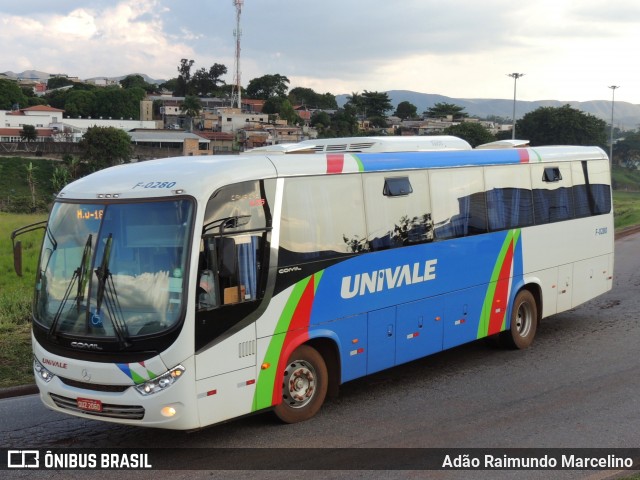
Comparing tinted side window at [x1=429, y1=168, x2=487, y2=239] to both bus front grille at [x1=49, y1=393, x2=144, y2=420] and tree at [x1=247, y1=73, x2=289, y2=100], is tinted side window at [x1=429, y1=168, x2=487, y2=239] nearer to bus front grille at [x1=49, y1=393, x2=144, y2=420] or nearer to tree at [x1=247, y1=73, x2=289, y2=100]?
bus front grille at [x1=49, y1=393, x2=144, y2=420]

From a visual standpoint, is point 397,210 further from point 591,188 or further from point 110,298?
point 591,188

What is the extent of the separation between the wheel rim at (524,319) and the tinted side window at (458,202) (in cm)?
192

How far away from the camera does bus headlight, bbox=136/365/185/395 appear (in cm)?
687

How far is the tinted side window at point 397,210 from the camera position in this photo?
9.15 meters

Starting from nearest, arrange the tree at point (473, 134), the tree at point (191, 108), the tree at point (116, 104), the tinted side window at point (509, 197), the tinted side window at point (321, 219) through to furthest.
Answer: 1. the tinted side window at point (321, 219)
2. the tinted side window at point (509, 197)
3. the tree at point (473, 134)
4. the tree at point (191, 108)
5. the tree at point (116, 104)

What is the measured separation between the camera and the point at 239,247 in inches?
294

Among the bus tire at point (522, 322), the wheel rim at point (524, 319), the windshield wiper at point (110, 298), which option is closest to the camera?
the windshield wiper at point (110, 298)

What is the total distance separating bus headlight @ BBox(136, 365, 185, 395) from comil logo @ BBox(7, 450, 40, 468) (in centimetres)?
127

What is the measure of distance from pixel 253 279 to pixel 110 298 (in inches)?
56.5

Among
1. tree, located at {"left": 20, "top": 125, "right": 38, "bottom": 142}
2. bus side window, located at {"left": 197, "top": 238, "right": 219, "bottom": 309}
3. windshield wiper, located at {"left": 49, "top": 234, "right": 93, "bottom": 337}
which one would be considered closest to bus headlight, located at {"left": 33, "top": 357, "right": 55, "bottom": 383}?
windshield wiper, located at {"left": 49, "top": 234, "right": 93, "bottom": 337}

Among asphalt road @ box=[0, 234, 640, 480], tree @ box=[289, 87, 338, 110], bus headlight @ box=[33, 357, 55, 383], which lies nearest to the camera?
bus headlight @ box=[33, 357, 55, 383]

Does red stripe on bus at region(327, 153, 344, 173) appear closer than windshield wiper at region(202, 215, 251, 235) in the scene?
No

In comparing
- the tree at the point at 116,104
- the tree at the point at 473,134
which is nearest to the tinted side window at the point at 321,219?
the tree at the point at 473,134

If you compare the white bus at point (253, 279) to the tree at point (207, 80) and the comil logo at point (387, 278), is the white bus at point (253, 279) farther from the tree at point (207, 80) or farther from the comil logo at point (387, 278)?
the tree at point (207, 80)
